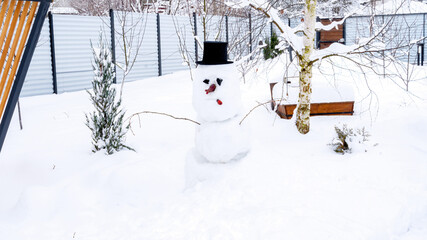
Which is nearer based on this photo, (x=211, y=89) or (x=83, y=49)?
(x=211, y=89)

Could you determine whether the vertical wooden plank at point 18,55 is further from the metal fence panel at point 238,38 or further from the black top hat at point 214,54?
the metal fence panel at point 238,38

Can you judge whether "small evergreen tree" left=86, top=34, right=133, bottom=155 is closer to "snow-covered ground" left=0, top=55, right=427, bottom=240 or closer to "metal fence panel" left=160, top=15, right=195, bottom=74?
"snow-covered ground" left=0, top=55, right=427, bottom=240

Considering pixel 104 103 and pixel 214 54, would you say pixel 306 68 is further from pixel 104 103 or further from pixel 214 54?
pixel 104 103

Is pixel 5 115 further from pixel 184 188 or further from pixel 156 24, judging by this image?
pixel 156 24

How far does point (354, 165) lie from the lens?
4953mm

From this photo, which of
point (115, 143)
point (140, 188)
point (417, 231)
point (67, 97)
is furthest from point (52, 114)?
point (417, 231)

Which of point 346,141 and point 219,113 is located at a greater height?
point 219,113

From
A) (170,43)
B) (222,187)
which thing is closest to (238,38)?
(170,43)

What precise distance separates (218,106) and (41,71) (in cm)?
698

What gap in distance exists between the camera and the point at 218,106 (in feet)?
14.1

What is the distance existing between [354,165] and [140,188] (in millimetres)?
2447

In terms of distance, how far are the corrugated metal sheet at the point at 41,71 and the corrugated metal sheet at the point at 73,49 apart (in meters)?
0.23

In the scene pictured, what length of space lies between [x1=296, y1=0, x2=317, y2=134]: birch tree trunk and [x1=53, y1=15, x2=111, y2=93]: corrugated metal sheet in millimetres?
5807

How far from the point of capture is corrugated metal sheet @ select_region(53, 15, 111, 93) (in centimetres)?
1031
